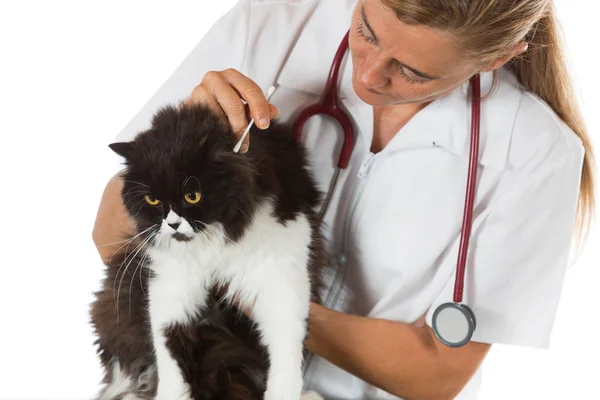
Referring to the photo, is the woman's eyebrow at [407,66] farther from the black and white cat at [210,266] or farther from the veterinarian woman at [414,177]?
the black and white cat at [210,266]

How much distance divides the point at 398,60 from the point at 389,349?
0.62 m

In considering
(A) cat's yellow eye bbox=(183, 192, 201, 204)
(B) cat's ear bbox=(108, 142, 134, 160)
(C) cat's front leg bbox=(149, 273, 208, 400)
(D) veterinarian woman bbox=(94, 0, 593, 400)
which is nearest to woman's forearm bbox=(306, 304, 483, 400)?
(D) veterinarian woman bbox=(94, 0, 593, 400)

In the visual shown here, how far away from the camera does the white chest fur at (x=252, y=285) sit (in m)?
1.18

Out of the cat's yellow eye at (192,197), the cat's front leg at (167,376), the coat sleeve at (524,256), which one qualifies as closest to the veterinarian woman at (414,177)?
the coat sleeve at (524,256)

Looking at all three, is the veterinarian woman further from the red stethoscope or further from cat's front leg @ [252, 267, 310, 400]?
cat's front leg @ [252, 267, 310, 400]

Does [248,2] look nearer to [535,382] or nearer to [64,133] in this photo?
[64,133]

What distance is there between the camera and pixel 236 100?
117cm

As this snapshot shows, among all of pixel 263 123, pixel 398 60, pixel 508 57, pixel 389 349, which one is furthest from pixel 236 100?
pixel 389 349

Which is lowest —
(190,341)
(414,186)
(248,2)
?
(190,341)

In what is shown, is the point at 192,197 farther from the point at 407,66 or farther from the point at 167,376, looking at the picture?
the point at 407,66

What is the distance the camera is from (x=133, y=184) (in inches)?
44.9

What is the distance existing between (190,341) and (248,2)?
2.52 ft

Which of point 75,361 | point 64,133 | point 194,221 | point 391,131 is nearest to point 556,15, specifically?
point 391,131

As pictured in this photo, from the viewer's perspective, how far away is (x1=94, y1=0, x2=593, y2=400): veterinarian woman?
130 cm
